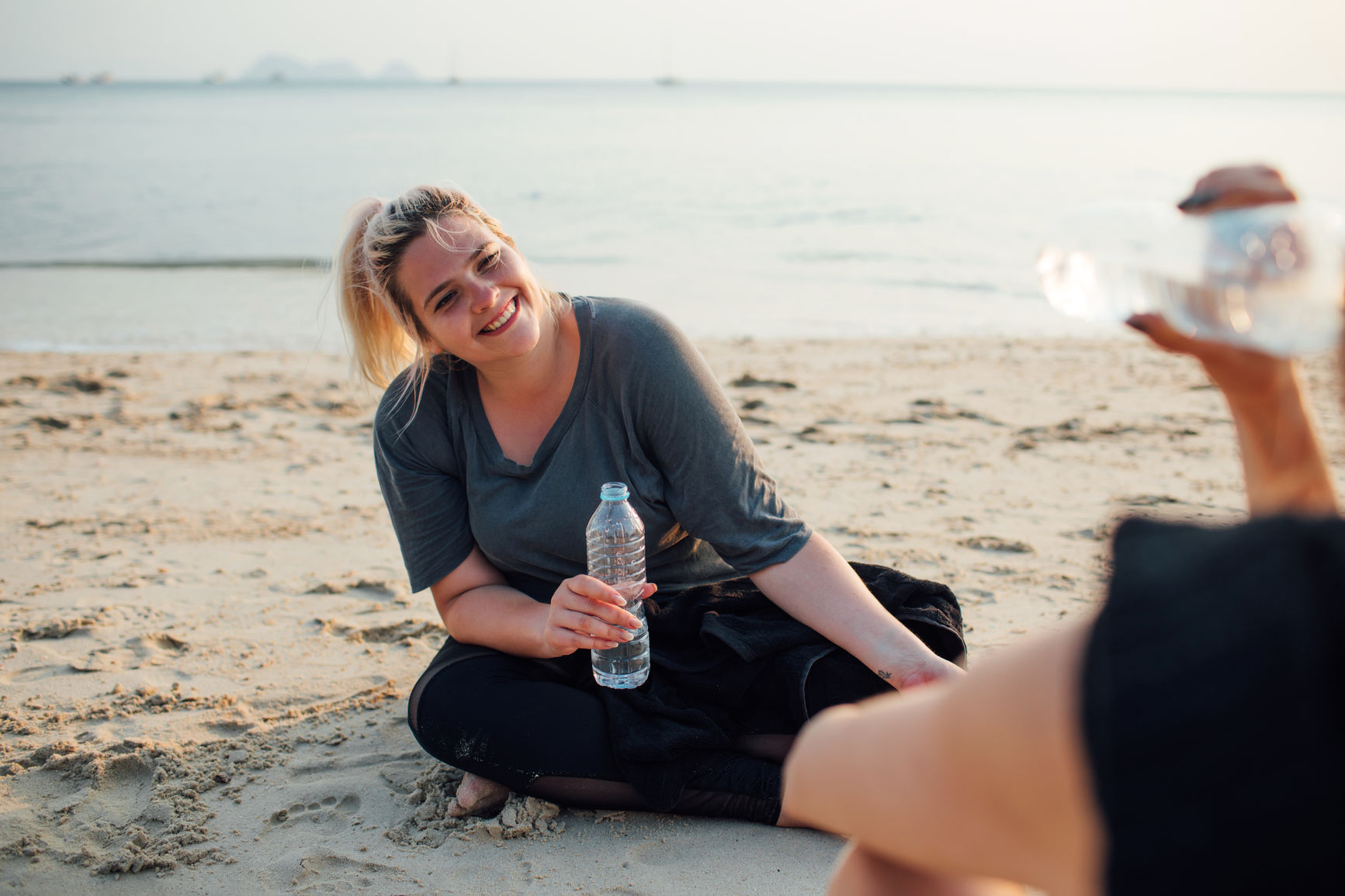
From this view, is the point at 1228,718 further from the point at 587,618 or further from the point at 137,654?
the point at 137,654

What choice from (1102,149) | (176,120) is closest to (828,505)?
(1102,149)

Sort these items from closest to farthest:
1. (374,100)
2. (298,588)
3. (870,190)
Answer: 1. (298,588)
2. (870,190)
3. (374,100)

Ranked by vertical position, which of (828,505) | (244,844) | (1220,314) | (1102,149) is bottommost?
(244,844)

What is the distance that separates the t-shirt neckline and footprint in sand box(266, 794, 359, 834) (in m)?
1.05

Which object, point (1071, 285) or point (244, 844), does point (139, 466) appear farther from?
point (1071, 285)

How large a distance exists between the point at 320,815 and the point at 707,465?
1475mm

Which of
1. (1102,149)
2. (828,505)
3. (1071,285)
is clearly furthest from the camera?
(1102,149)

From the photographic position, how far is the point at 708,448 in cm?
273

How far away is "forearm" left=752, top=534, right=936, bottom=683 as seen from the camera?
103 inches

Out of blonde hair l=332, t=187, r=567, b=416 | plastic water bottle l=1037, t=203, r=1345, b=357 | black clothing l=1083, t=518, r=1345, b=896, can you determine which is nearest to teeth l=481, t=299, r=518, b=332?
blonde hair l=332, t=187, r=567, b=416

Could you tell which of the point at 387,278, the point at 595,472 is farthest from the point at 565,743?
the point at 387,278

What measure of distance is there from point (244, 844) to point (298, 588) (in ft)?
5.41

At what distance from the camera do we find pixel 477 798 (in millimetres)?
2736

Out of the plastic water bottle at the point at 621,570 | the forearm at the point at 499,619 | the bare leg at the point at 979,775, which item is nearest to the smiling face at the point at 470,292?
the plastic water bottle at the point at 621,570
